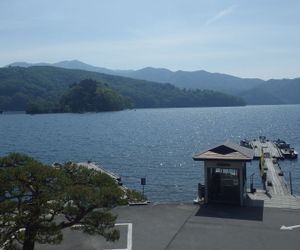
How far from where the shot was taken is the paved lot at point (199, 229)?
69.4ft

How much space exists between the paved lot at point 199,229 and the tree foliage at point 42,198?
615 cm

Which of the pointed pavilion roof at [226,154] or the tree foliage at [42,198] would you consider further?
the pointed pavilion roof at [226,154]

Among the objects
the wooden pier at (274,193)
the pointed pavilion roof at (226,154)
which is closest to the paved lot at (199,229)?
the wooden pier at (274,193)

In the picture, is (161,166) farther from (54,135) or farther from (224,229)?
(54,135)

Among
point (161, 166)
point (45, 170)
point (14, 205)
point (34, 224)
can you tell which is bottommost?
point (161, 166)

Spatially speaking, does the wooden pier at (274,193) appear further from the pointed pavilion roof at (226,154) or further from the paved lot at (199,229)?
the pointed pavilion roof at (226,154)

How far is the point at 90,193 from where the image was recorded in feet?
47.9

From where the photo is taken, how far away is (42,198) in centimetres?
1469

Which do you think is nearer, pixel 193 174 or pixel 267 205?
pixel 267 205

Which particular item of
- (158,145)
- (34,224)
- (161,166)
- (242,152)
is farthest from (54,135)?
(34,224)

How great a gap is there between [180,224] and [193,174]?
47158 millimetres

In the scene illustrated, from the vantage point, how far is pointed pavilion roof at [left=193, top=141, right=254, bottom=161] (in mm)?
28547

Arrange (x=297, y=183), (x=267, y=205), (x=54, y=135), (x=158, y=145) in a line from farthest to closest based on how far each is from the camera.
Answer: (x=54, y=135) → (x=158, y=145) → (x=297, y=183) → (x=267, y=205)

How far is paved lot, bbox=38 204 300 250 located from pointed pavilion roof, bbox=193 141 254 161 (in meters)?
3.44
